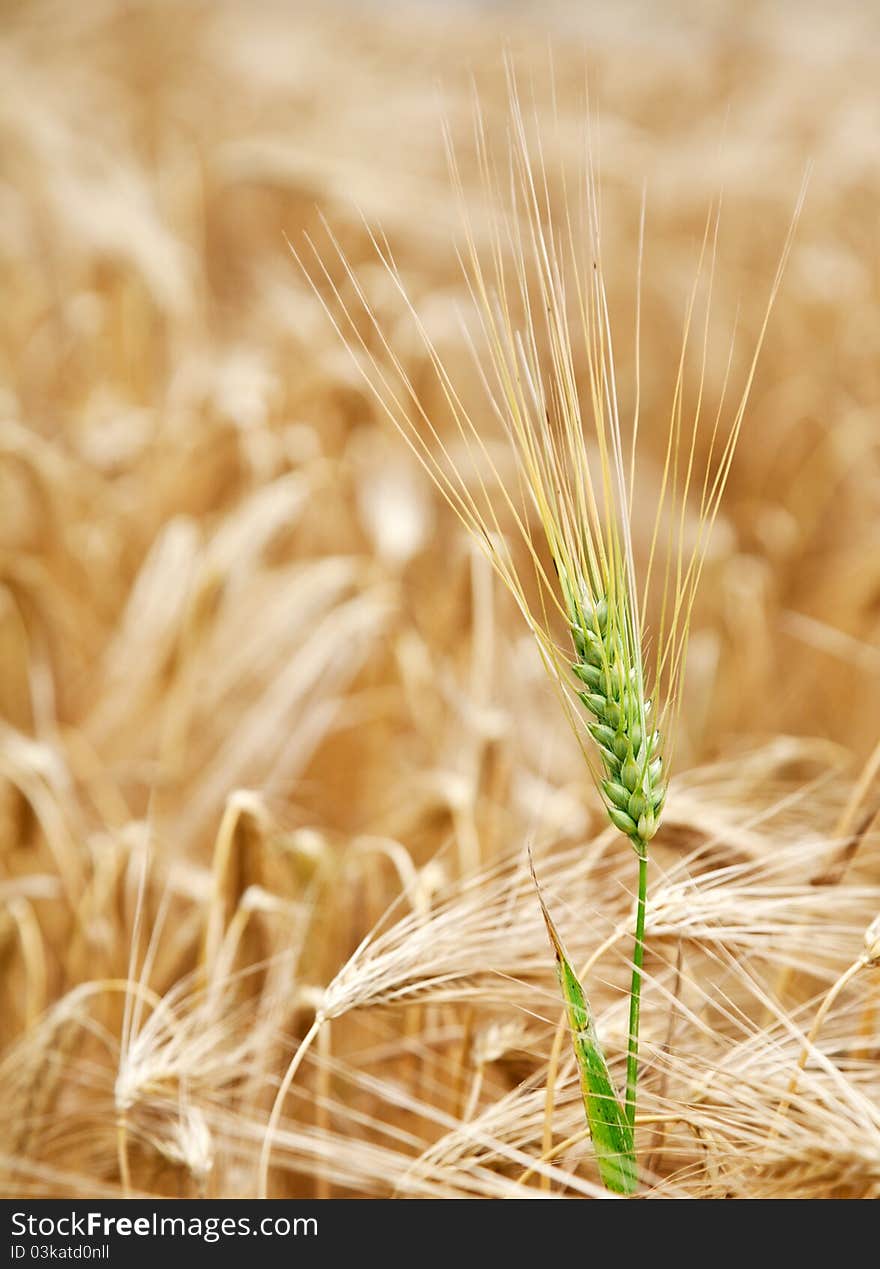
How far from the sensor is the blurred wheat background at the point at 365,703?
1.22 feet

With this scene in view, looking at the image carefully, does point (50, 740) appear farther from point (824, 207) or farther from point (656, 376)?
point (824, 207)

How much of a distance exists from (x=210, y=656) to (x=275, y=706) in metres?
0.07

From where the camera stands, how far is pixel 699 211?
1.35 meters

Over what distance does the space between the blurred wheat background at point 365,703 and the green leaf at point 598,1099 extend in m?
0.01
